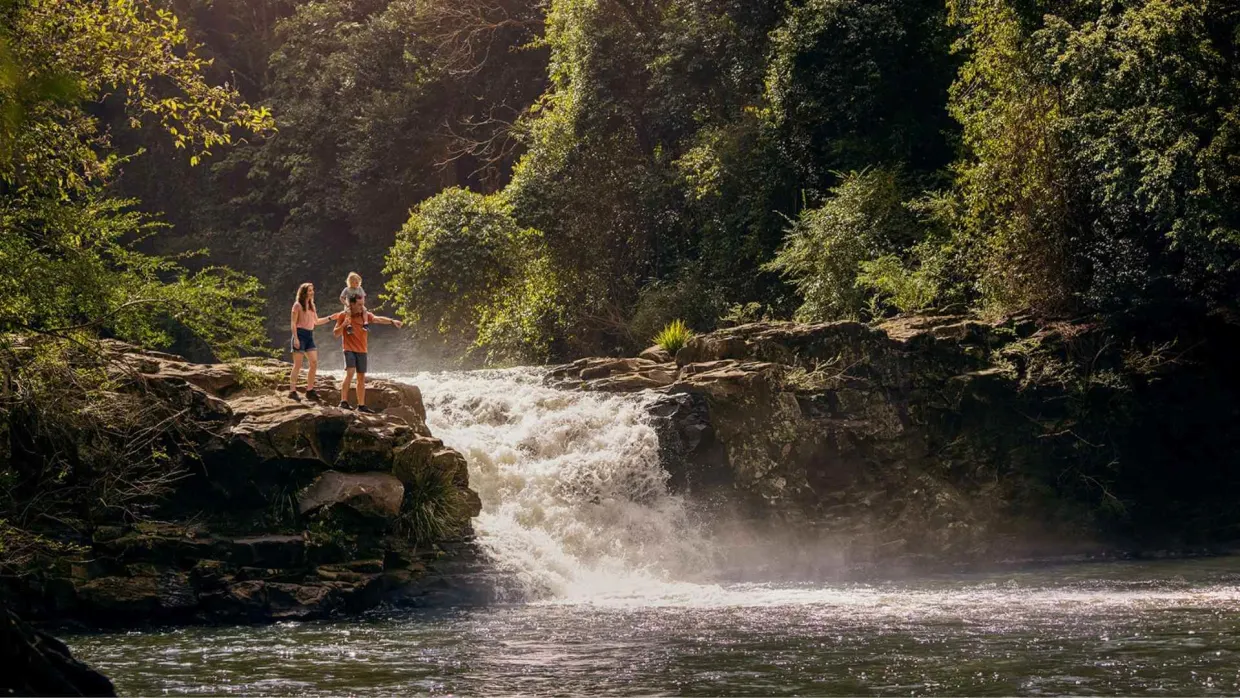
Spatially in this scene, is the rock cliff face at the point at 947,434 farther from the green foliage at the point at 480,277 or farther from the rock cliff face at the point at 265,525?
the green foliage at the point at 480,277

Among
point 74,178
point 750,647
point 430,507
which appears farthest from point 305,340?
point 750,647

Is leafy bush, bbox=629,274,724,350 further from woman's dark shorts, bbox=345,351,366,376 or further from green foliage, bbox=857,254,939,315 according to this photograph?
woman's dark shorts, bbox=345,351,366,376

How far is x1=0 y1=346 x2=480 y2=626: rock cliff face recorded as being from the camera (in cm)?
1470

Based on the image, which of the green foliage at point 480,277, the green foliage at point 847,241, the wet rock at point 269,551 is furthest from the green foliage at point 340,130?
the wet rock at point 269,551

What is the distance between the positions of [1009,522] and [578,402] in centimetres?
684

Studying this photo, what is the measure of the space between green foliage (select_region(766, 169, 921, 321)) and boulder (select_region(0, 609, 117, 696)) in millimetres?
19452

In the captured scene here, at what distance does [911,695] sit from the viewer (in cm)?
952

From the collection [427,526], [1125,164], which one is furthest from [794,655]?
[1125,164]

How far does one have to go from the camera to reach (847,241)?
2609 centimetres

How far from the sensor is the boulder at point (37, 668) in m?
6.63

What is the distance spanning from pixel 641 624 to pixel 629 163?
21.9 meters

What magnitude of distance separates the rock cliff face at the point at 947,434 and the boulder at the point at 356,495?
4.84m

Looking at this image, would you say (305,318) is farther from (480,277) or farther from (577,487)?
(480,277)

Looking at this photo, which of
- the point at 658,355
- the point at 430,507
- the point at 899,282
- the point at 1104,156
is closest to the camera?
the point at 430,507
